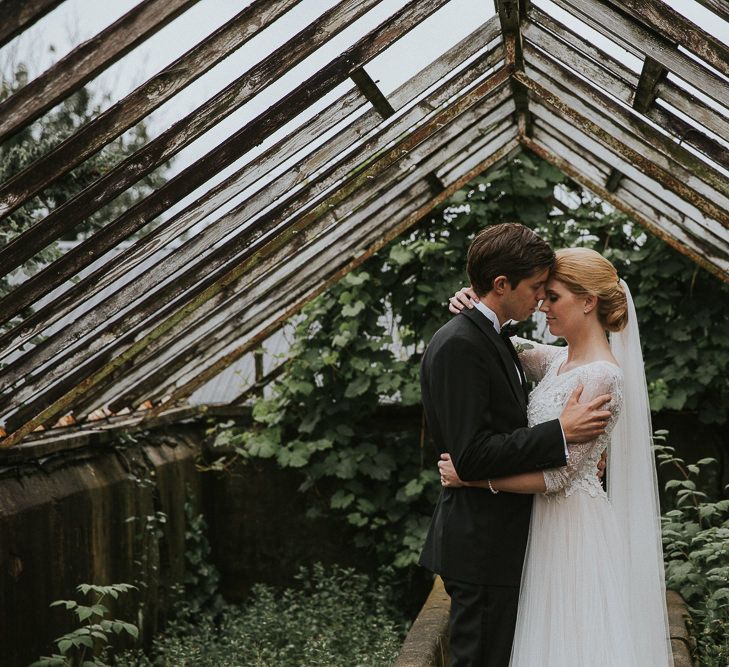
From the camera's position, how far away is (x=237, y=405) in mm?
7957

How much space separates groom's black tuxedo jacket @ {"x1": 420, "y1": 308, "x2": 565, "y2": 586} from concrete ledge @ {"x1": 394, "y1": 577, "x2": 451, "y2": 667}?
→ 1133mm

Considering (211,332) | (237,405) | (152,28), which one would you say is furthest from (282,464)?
(152,28)

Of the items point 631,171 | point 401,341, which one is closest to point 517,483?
point 631,171

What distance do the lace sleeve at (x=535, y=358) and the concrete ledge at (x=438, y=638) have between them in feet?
4.45

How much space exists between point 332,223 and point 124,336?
127 centimetres

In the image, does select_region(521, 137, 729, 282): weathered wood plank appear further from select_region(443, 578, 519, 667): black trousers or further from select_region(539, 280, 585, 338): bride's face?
select_region(443, 578, 519, 667): black trousers

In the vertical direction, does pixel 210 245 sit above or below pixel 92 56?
above

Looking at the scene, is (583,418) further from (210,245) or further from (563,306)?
(210,245)

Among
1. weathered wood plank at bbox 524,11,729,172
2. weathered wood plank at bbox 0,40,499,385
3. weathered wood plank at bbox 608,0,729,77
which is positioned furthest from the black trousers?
weathered wood plank at bbox 524,11,729,172

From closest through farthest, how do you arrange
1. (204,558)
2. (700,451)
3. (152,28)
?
(152,28) < (700,451) < (204,558)

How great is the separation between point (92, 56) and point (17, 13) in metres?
0.37

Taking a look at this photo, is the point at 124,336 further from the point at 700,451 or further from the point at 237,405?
the point at 700,451

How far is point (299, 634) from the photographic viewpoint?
591 cm

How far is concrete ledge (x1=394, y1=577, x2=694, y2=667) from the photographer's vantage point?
13.6 feet
